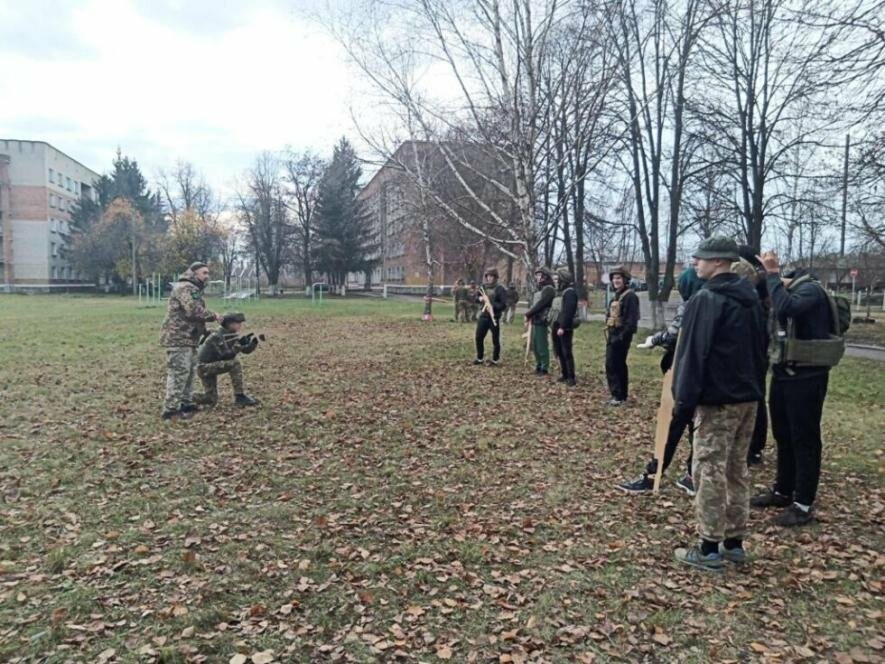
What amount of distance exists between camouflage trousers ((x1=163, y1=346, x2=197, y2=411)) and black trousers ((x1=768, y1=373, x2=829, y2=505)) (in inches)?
256

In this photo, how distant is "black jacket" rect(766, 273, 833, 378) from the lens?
4.54 meters

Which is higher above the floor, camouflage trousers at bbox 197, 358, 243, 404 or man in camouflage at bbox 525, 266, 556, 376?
man in camouflage at bbox 525, 266, 556, 376

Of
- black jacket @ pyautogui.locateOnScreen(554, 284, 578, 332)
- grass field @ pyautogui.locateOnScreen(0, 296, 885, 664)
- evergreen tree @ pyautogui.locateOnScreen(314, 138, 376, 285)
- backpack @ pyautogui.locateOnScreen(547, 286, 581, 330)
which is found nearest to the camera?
grass field @ pyautogui.locateOnScreen(0, 296, 885, 664)

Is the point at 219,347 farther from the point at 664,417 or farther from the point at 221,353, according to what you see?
the point at 664,417

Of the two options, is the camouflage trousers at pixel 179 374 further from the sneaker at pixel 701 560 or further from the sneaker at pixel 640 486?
the sneaker at pixel 701 560

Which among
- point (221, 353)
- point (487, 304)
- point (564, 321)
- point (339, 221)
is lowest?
point (221, 353)

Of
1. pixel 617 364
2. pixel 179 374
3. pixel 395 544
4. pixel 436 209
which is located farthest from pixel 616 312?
pixel 436 209

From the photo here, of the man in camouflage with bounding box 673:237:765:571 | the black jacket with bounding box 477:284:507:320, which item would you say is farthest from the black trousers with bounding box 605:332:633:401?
the man in camouflage with bounding box 673:237:765:571

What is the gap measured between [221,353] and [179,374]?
65 centimetres

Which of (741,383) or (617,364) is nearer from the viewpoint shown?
(741,383)

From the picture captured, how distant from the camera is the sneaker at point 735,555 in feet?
13.4

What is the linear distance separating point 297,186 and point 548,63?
141ft

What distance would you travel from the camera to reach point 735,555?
4.09m

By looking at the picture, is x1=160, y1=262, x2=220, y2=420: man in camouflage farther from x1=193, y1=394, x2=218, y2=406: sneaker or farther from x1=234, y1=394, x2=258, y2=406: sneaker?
x1=234, y1=394, x2=258, y2=406: sneaker
